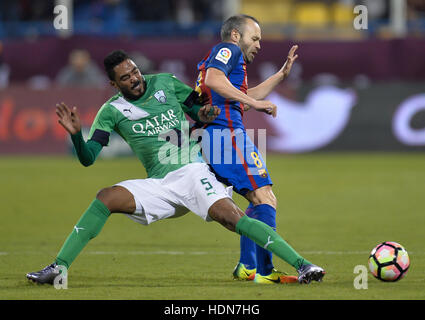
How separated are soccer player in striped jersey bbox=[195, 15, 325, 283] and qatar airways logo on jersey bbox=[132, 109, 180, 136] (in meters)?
0.31

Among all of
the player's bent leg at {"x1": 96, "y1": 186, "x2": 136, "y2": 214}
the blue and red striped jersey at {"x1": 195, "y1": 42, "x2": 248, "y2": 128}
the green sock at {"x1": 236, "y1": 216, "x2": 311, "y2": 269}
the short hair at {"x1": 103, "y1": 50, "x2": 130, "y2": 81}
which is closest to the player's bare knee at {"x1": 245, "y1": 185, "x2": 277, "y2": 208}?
the green sock at {"x1": 236, "y1": 216, "x2": 311, "y2": 269}

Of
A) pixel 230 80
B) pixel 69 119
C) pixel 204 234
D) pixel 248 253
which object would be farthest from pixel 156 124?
pixel 204 234

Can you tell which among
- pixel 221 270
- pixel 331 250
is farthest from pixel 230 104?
pixel 331 250

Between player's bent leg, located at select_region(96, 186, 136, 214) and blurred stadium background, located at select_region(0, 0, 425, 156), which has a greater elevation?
blurred stadium background, located at select_region(0, 0, 425, 156)

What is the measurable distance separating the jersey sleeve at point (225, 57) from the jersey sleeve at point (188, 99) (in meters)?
0.33

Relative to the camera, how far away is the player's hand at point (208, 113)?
709 centimetres

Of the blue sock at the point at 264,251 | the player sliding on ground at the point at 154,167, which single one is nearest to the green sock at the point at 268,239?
the player sliding on ground at the point at 154,167

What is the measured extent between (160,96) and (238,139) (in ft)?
2.34

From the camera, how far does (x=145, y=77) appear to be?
7371 mm

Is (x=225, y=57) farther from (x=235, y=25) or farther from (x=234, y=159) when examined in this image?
(x=234, y=159)

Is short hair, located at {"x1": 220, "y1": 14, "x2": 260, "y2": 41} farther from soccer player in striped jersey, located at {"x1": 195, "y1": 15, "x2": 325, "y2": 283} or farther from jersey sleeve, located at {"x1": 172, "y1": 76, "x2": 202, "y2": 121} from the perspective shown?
jersey sleeve, located at {"x1": 172, "y1": 76, "x2": 202, "y2": 121}

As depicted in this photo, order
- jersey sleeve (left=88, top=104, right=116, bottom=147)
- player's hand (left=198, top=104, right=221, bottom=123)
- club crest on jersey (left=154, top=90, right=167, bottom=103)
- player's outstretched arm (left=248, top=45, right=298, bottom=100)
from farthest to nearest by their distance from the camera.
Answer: player's outstretched arm (left=248, top=45, right=298, bottom=100) → club crest on jersey (left=154, top=90, right=167, bottom=103) → player's hand (left=198, top=104, right=221, bottom=123) → jersey sleeve (left=88, top=104, right=116, bottom=147)

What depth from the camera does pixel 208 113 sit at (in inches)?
280

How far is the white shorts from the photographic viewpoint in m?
6.85
